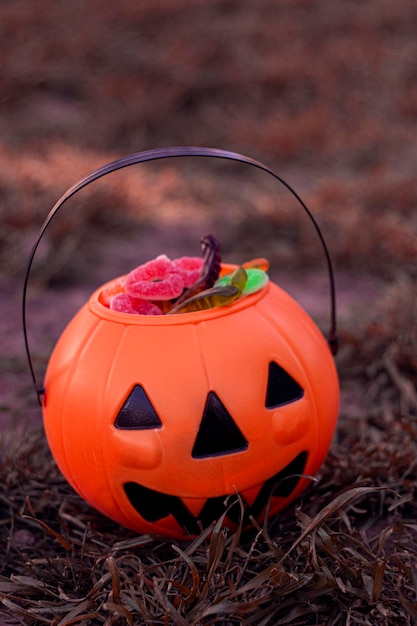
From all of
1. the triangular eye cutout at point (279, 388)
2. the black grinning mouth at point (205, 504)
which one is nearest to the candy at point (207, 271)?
the triangular eye cutout at point (279, 388)

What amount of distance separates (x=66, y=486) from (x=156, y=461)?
73cm

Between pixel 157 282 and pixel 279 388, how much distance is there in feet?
1.53

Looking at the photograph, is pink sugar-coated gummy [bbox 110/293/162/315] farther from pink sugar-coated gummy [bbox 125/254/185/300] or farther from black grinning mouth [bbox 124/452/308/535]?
black grinning mouth [bbox 124/452/308/535]

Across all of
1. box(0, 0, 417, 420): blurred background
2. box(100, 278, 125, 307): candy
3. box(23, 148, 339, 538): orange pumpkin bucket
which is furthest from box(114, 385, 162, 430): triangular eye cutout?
box(0, 0, 417, 420): blurred background

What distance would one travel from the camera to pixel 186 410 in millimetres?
1631

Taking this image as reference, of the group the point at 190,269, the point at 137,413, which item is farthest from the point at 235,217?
A: the point at 137,413

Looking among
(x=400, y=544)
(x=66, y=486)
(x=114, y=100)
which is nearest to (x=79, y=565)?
(x=66, y=486)

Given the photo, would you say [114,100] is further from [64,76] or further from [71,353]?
[71,353]

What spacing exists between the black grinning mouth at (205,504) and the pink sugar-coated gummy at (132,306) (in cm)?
48

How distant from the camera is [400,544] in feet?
5.61

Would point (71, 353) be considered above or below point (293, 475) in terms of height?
above

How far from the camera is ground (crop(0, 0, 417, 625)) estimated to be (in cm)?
165

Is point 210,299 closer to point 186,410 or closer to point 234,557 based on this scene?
point 186,410

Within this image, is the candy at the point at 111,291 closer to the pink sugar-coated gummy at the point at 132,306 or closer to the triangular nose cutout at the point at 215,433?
the pink sugar-coated gummy at the point at 132,306
